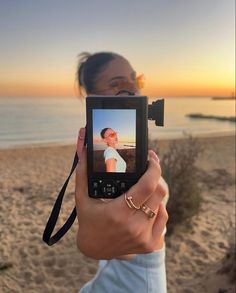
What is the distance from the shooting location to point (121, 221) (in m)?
0.45

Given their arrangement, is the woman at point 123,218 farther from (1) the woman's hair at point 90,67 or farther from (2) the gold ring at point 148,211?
(1) the woman's hair at point 90,67

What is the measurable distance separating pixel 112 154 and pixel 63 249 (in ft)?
7.99

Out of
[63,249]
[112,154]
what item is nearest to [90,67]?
[112,154]

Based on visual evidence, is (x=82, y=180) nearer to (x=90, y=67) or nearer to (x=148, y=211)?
(x=148, y=211)

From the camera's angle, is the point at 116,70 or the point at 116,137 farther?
the point at 116,70

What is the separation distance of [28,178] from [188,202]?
2.34 metres

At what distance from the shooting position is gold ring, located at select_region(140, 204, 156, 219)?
455 mm

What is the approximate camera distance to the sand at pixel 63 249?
2.26 m

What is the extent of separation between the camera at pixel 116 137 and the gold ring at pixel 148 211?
43 mm

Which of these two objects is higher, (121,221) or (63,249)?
(121,221)

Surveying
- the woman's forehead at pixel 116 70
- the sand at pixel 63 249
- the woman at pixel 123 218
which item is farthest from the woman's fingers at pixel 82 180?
the sand at pixel 63 249

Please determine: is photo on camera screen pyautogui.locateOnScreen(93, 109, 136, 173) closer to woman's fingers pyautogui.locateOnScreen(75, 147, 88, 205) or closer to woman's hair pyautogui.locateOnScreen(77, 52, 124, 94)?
woman's fingers pyautogui.locateOnScreen(75, 147, 88, 205)

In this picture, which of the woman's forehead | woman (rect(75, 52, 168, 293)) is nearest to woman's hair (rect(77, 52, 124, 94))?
the woman's forehead

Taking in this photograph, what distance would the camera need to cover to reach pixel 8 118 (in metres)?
0.78
